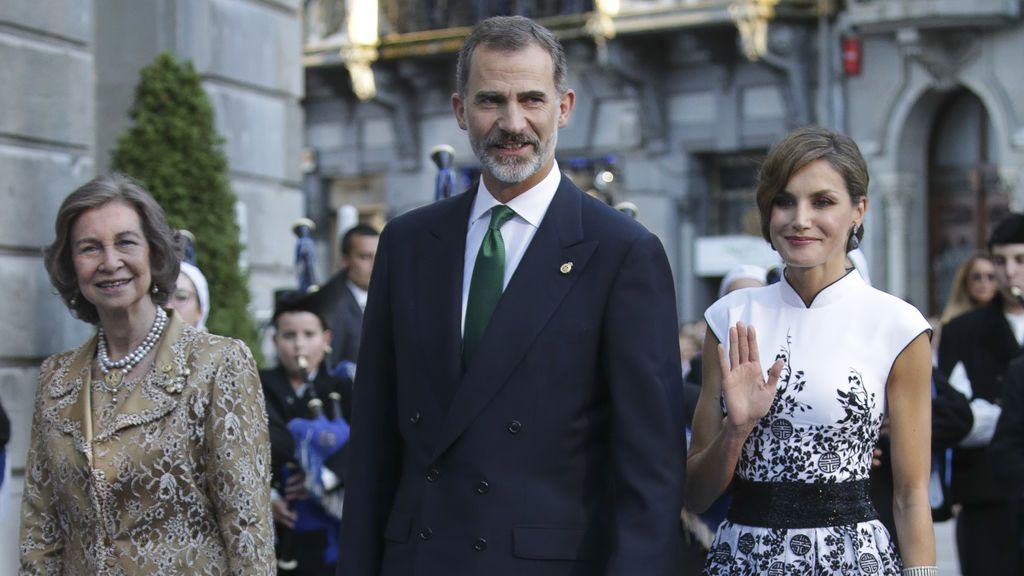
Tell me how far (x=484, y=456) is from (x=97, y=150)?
19.8ft

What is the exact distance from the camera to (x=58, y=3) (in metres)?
7.59

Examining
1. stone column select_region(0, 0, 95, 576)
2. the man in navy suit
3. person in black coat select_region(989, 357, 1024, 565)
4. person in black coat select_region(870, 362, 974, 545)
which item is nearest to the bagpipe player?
stone column select_region(0, 0, 95, 576)

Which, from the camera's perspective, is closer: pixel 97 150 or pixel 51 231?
pixel 51 231

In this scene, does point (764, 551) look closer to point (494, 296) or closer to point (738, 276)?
point (494, 296)

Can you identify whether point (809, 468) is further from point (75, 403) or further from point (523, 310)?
point (75, 403)

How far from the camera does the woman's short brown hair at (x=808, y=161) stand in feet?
13.7

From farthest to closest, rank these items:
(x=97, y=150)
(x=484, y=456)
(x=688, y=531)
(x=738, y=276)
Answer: (x=97, y=150) → (x=738, y=276) → (x=688, y=531) → (x=484, y=456)

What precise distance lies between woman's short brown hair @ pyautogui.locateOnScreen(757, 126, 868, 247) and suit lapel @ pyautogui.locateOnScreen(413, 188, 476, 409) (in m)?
0.75

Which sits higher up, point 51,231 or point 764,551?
point 51,231

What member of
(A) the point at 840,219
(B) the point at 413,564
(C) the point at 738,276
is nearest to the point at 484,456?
(B) the point at 413,564

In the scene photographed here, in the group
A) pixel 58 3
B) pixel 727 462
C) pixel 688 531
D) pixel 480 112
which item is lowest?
pixel 688 531

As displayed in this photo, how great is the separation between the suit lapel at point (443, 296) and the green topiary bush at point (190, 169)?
187 inches

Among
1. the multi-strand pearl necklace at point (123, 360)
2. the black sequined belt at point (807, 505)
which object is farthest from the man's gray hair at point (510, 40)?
the multi-strand pearl necklace at point (123, 360)

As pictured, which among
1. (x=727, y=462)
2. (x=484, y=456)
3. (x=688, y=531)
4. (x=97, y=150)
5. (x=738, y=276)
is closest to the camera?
(x=484, y=456)
